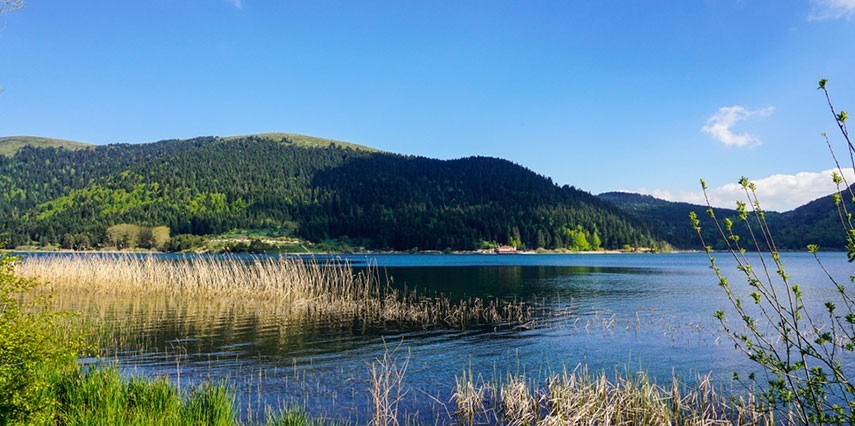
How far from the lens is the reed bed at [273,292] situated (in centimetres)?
3056

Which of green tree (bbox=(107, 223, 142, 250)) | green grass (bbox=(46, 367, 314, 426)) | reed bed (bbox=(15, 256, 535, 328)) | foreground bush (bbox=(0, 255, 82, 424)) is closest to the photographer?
foreground bush (bbox=(0, 255, 82, 424))

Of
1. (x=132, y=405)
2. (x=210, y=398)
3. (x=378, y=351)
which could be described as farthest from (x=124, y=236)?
(x=210, y=398)

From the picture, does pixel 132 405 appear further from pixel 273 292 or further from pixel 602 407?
pixel 273 292

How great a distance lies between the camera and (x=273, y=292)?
1454 inches

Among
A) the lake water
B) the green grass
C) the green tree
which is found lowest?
the lake water

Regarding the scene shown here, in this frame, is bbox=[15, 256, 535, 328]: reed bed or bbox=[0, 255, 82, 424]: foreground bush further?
bbox=[15, 256, 535, 328]: reed bed

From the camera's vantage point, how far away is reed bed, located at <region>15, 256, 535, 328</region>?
1203 inches

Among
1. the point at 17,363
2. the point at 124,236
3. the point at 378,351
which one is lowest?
the point at 378,351

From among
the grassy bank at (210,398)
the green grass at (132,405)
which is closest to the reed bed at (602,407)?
the grassy bank at (210,398)

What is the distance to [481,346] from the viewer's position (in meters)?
22.5

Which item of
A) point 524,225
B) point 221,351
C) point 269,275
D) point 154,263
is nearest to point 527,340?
point 221,351

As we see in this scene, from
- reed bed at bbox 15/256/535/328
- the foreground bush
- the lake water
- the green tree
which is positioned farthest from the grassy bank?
the green tree

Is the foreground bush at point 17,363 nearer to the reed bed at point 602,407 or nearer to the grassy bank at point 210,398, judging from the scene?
the grassy bank at point 210,398

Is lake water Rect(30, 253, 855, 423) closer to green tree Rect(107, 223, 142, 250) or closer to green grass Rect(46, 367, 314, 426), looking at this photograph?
green grass Rect(46, 367, 314, 426)
